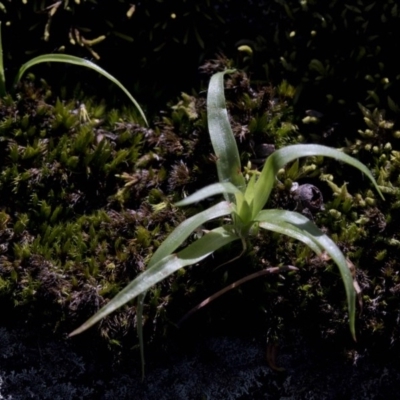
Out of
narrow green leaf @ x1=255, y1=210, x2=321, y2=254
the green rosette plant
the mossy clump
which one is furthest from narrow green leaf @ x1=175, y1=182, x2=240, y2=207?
the mossy clump

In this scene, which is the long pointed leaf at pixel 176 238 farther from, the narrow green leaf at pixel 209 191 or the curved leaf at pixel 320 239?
the curved leaf at pixel 320 239

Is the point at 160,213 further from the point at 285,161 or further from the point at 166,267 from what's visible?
the point at 285,161

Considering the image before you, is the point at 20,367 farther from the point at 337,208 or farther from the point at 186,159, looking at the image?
the point at 337,208

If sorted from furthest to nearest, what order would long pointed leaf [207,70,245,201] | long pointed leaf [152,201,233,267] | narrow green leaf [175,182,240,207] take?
long pointed leaf [207,70,245,201], long pointed leaf [152,201,233,267], narrow green leaf [175,182,240,207]

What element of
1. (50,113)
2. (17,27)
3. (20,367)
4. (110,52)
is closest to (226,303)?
(20,367)

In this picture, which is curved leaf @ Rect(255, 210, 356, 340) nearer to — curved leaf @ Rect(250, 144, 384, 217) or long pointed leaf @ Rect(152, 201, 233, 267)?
curved leaf @ Rect(250, 144, 384, 217)

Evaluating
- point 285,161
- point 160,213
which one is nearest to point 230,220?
point 160,213

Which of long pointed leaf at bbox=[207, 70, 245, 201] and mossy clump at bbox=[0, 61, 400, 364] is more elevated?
long pointed leaf at bbox=[207, 70, 245, 201]
